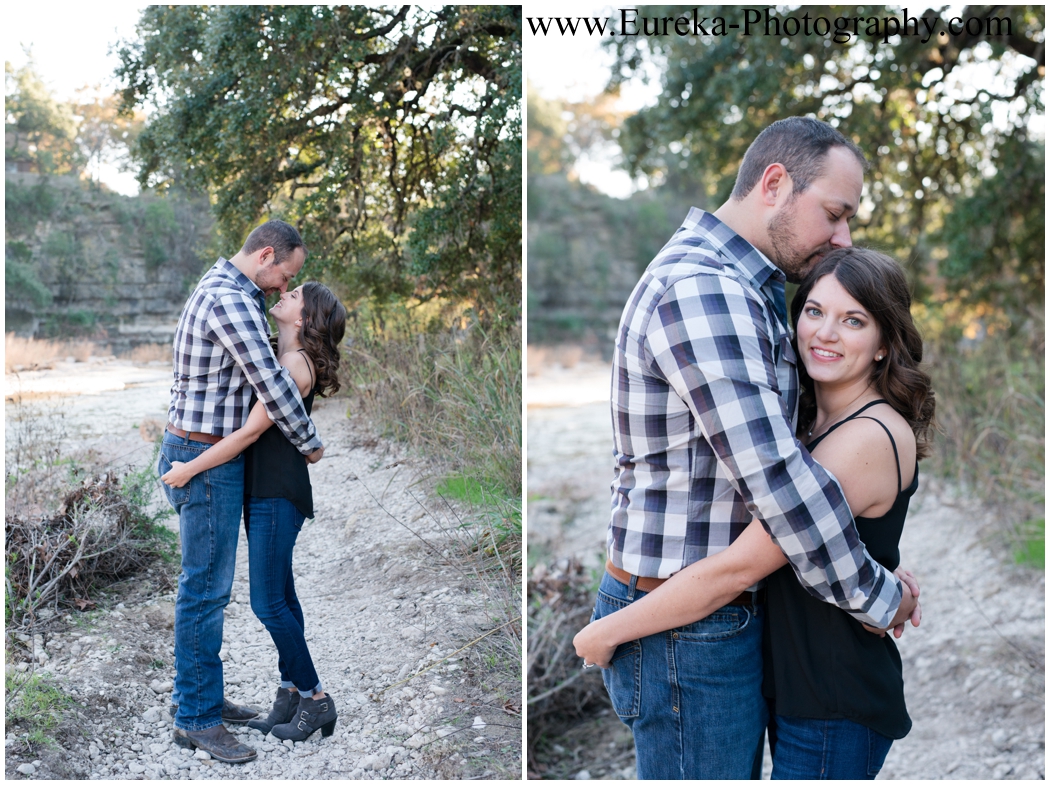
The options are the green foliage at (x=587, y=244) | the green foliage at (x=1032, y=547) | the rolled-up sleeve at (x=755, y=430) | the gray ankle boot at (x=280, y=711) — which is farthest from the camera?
the green foliage at (x=587, y=244)

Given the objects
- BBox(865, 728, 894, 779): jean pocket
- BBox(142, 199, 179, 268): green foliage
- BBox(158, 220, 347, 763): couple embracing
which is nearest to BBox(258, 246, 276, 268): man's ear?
BBox(158, 220, 347, 763): couple embracing

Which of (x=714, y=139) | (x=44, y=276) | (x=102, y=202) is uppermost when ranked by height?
(x=714, y=139)

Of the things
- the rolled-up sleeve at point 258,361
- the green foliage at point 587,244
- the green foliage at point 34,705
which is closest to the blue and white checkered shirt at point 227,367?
the rolled-up sleeve at point 258,361

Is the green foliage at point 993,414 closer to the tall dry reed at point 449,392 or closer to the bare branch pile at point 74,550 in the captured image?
the tall dry reed at point 449,392

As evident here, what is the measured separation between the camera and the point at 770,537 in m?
1.39

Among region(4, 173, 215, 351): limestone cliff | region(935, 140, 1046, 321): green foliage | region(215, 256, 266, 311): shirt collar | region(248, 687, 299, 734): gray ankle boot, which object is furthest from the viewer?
region(935, 140, 1046, 321): green foliage

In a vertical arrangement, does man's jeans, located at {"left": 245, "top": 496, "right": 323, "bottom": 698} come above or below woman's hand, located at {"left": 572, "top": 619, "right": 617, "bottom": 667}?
below

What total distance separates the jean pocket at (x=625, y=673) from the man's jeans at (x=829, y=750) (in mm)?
292

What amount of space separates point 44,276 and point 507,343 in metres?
1.56

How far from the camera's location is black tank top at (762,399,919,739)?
1.50m

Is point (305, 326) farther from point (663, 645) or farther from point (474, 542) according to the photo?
point (663, 645)

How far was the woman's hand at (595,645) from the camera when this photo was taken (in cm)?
155

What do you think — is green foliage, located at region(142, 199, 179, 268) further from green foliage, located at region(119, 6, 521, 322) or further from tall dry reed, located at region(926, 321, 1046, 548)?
tall dry reed, located at region(926, 321, 1046, 548)

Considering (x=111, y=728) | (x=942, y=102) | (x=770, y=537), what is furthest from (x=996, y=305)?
(x=111, y=728)
